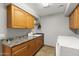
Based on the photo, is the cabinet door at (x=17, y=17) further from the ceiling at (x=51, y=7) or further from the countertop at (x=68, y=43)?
the countertop at (x=68, y=43)

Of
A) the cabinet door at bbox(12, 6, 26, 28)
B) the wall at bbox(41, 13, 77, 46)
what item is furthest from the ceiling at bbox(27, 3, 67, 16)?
the wall at bbox(41, 13, 77, 46)

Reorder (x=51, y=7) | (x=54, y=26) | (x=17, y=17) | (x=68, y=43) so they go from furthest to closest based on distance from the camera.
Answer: (x=54, y=26)
(x=51, y=7)
(x=17, y=17)
(x=68, y=43)

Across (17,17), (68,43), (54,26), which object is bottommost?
(68,43)

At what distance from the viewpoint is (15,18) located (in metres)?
1.77

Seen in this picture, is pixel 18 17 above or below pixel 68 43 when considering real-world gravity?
above

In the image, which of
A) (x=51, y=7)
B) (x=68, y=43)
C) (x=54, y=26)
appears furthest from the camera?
(x=54, y=26)

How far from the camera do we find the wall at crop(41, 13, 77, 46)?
313 cm

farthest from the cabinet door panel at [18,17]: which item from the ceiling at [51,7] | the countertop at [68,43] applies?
the countertop at [68,43]

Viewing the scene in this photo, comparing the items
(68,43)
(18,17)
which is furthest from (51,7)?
(68,43)

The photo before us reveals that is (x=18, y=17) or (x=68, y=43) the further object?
(x=18, y=17)

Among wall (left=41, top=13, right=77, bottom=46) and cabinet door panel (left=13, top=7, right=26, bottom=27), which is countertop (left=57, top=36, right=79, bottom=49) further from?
wall (left=41, top=13, right=77, bottom=46)

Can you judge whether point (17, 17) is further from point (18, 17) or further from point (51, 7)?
point (51, 7)

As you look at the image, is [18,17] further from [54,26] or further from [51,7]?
[54,26]

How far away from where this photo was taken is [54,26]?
329 cm
